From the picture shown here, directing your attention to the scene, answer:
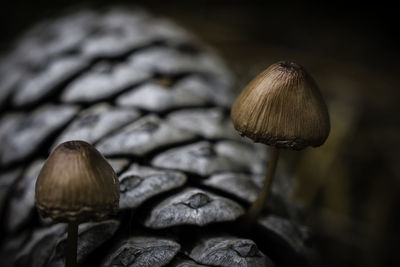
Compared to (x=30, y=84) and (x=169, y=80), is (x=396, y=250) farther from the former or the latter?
(x=30, y=84)

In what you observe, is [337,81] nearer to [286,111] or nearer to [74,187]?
[286,111]

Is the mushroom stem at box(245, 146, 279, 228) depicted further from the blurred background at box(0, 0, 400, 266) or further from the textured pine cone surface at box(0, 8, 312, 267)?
the blurred background at box(0, 0, 400, 266)

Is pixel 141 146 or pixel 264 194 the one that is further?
pixel 141 146

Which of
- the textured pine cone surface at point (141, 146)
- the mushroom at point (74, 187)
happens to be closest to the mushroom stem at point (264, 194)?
the textured pine cone surface at point (141, 146)

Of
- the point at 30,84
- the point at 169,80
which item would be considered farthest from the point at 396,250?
the point at 30,84

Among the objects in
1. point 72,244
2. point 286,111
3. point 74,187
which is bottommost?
point 72,244

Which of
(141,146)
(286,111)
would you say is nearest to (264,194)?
(286,111)

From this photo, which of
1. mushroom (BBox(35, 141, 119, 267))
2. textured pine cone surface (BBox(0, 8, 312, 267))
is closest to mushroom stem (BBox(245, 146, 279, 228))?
textured pine cone surface (BBox(0, 8, 312, 267))
